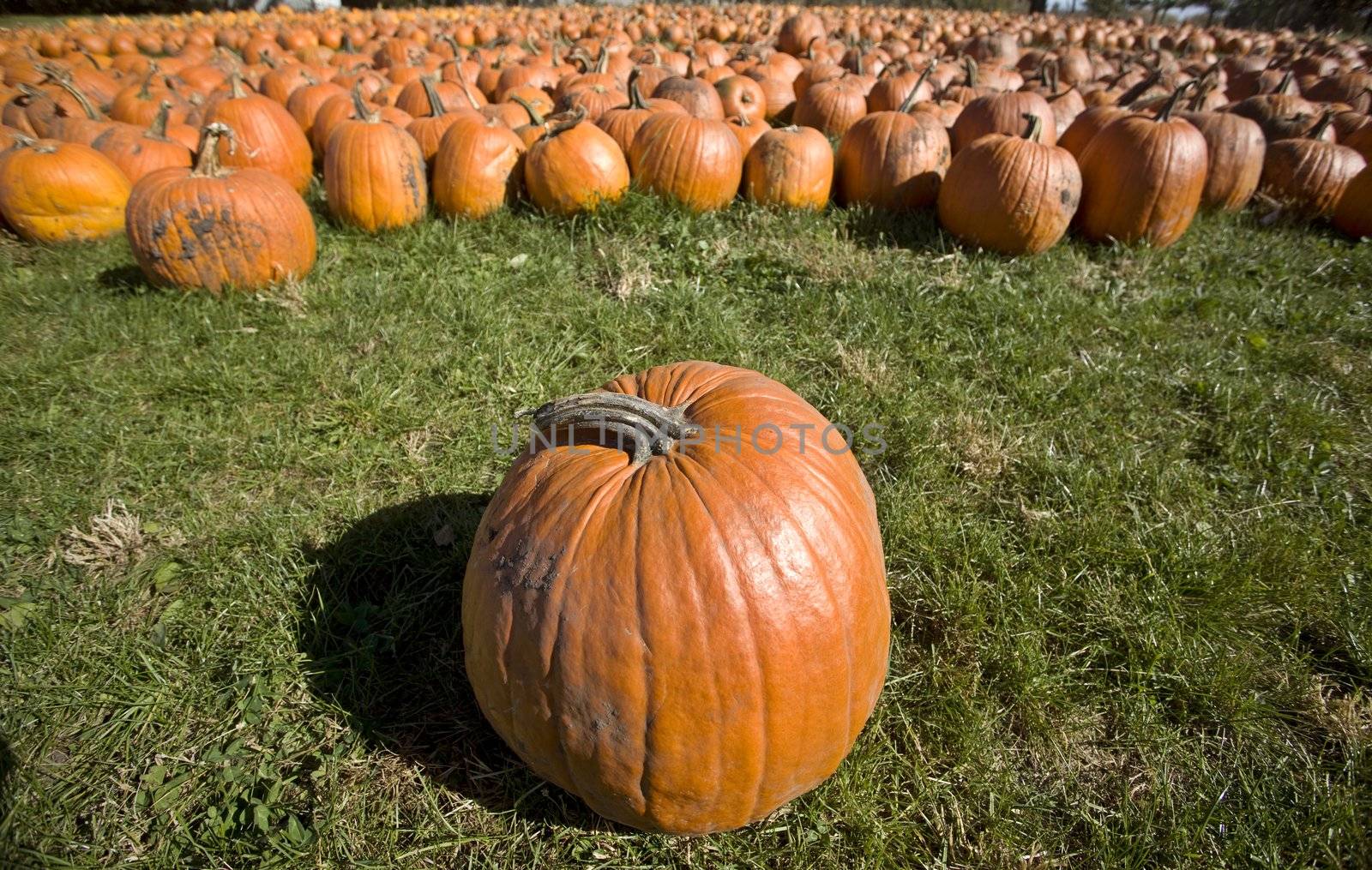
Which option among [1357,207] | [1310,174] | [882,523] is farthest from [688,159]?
[1357,207]

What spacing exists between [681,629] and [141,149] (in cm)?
603

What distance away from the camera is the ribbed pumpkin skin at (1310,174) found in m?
5.40

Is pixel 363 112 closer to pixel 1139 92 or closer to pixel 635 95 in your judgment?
pixel 635 95

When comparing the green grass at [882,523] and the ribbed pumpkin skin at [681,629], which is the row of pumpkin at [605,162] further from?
the ribbed pumpkin skin at [681,629]

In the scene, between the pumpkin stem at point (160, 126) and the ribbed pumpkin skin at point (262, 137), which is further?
the ribbed pumpkin skin at point (262, 137)

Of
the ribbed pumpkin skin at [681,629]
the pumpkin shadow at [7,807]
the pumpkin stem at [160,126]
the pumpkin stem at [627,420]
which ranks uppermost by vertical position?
the pumpkin stem at [160,126]

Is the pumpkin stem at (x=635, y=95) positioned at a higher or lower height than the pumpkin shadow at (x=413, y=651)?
higher

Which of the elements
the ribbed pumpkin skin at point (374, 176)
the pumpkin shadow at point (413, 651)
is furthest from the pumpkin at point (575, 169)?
the pumpkin shadow at point (413, 651)

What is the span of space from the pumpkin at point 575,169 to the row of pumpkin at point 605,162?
0.01 m

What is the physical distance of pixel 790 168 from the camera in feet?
16.3

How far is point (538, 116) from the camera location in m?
5.02

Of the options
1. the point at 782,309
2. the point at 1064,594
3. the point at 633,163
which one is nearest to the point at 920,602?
the point at 1064,594

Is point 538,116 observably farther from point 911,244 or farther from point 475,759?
point 475,759

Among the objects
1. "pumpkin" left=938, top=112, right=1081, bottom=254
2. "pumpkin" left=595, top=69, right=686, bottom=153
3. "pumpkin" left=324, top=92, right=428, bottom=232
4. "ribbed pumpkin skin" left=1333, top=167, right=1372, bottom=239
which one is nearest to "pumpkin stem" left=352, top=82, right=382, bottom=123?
"pumpkin" left=324, top=92, right=428, bottom=232
